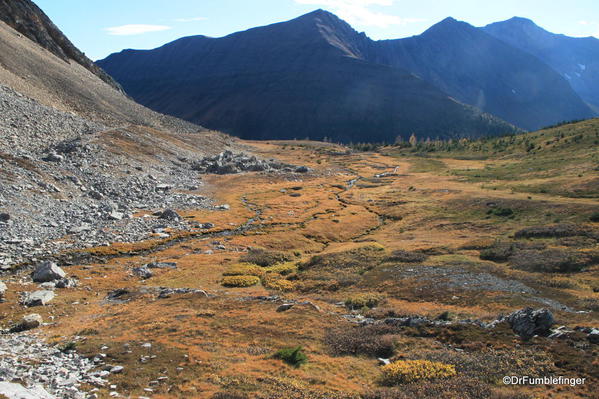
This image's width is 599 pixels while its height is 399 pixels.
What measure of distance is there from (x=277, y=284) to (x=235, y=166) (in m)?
93.2

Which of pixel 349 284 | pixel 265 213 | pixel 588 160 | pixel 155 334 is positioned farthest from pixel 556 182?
pixel 155 334

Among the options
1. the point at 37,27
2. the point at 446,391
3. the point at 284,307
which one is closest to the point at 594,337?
the point at 446,391

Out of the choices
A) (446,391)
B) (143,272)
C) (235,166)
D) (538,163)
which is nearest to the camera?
(446,391)

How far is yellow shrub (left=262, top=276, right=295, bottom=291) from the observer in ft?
143

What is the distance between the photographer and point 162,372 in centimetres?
2241

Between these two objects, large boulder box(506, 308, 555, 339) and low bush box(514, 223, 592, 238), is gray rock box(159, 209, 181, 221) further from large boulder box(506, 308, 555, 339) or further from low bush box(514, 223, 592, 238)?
large boulder box(506, 308, 555, 339)

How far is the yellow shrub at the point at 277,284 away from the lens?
43.6 meters

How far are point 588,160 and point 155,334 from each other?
116m

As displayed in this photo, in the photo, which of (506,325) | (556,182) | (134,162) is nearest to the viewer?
(506,325)

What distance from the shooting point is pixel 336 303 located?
1480 inches

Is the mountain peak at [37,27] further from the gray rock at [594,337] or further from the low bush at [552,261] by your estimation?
the gray rock at [594,337]

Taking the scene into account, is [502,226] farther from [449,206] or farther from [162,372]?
[162,372]

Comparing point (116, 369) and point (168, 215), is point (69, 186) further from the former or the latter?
point (116, 369)

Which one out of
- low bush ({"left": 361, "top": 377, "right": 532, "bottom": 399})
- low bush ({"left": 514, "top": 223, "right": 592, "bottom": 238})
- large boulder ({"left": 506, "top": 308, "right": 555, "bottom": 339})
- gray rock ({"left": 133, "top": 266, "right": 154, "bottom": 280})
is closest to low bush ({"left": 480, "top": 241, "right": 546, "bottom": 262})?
low bush ({"left": 514, "top": 223, "right": 592, "bottom": 238})
